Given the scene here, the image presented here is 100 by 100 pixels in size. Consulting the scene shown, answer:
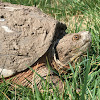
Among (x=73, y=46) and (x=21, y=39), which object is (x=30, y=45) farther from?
(x=73, y=46)

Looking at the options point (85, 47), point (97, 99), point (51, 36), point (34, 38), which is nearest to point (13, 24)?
point (34, 38)

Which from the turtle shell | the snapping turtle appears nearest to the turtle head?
the snapping turtle

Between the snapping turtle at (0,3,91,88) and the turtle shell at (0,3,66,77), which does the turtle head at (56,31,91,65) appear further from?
the turtle shell at (0,3,66,77)

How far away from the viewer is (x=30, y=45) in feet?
8.84

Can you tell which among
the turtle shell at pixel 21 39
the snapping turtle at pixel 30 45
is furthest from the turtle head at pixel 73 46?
the turtle shell at pixel 21 39

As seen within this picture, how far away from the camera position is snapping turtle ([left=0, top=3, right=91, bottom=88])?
2.62 metres

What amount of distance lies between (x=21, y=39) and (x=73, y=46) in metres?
0.85

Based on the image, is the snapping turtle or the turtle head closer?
the snapping turtle

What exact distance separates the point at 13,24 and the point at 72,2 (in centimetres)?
215

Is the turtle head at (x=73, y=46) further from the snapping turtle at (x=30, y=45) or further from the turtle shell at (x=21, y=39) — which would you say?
the turtle shell at (x=21, y=39)

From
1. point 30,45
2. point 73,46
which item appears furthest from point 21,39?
point 73,46

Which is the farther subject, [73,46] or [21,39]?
[73,46]

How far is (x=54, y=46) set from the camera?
3.03 meters

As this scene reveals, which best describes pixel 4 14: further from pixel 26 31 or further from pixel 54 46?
pixel 54 46
